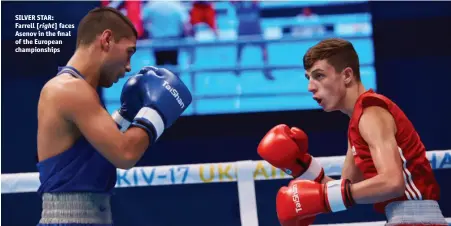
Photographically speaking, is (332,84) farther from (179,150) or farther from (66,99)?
(179,150)

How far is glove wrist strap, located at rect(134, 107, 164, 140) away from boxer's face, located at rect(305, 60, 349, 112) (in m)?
0.73

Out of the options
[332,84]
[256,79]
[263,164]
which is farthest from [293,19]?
[332,84]

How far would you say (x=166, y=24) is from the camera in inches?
227

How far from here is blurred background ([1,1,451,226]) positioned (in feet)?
18.8

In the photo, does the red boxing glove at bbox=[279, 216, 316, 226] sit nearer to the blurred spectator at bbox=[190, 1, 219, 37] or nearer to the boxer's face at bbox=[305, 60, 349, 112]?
the boxer's face at bbox=[305, 60, 349, 112]

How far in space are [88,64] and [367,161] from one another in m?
1.22

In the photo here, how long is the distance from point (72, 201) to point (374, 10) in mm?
4321

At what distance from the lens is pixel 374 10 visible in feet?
19.5

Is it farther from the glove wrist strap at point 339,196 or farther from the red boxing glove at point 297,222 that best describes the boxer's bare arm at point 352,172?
the glove wrist strap at point 339,196

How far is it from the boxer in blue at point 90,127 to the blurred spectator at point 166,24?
3.14m

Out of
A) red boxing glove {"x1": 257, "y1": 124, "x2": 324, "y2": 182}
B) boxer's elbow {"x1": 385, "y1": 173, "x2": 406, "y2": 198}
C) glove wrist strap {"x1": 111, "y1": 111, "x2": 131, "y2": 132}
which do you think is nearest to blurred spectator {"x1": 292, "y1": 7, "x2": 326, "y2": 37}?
red boxing glove {"x1": 257, "y1": 124, "x2": 324, "y2": 182}

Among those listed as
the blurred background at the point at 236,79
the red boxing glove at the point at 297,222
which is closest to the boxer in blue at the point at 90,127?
the red boxing glove at the point at 297,222

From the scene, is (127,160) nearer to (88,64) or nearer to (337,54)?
(88,64)

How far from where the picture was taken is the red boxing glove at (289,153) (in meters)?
2.93
